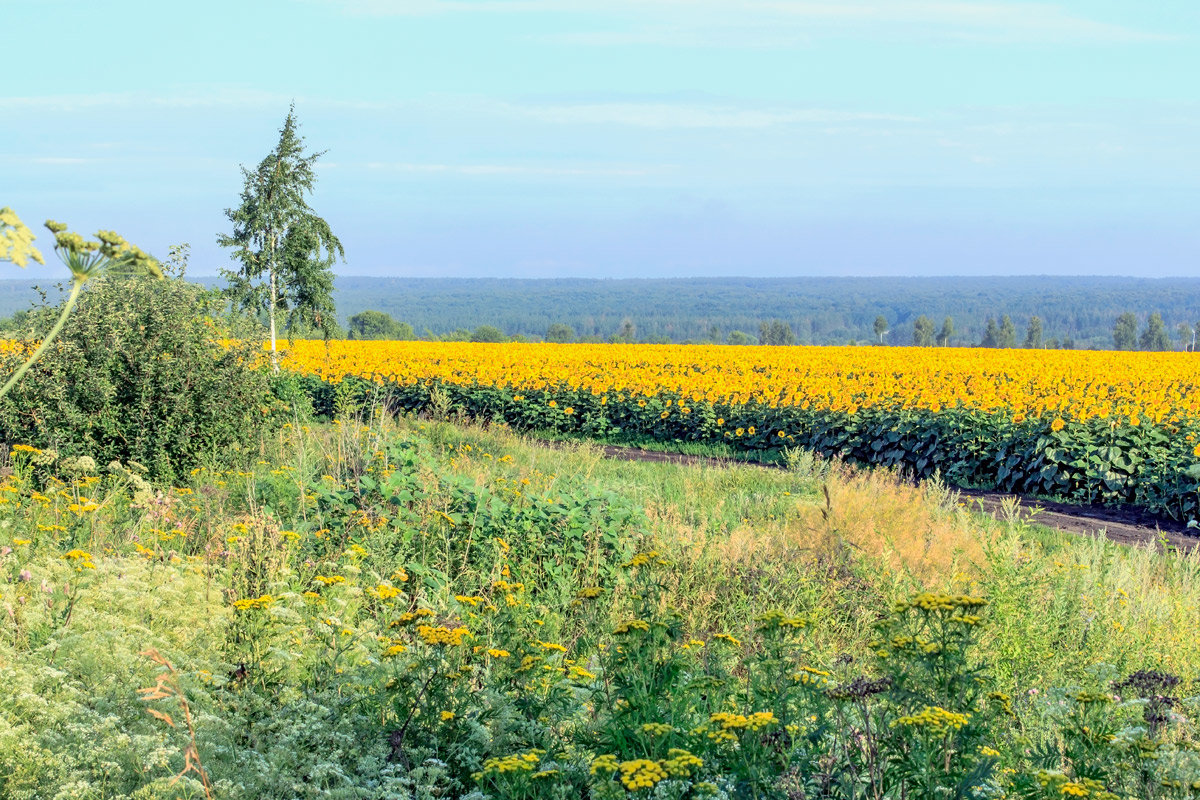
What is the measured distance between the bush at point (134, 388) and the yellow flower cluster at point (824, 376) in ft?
11.9

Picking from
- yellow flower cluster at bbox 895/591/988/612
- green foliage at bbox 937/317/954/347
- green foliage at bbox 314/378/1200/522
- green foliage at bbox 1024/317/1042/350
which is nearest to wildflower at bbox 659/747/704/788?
yellow flower cluster at bbox 895/591/988/612

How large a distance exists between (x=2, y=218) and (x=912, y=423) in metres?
14.3

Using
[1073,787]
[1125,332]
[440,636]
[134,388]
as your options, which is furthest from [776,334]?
[1073,787]

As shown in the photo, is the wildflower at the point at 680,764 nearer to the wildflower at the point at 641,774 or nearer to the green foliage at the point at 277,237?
the wildflower at the point at 641,774

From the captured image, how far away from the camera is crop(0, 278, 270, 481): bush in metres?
9.39

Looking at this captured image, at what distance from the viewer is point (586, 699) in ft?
11.9

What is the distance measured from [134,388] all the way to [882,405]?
36.1 ft

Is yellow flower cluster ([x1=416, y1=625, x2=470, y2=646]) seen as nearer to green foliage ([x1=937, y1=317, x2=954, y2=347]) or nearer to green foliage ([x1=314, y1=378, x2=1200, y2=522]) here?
green foliage ([x1=314, y1=378, x2=1200, y2=522])

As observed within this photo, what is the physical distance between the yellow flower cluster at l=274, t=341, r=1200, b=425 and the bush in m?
3.62

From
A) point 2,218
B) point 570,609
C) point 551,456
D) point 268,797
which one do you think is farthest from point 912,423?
point 2,218

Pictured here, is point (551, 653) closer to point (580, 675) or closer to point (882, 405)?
point (580, 675)

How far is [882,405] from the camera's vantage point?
51.9ft

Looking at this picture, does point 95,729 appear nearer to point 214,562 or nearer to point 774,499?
point 214,562

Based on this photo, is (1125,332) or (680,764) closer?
(680,764)
